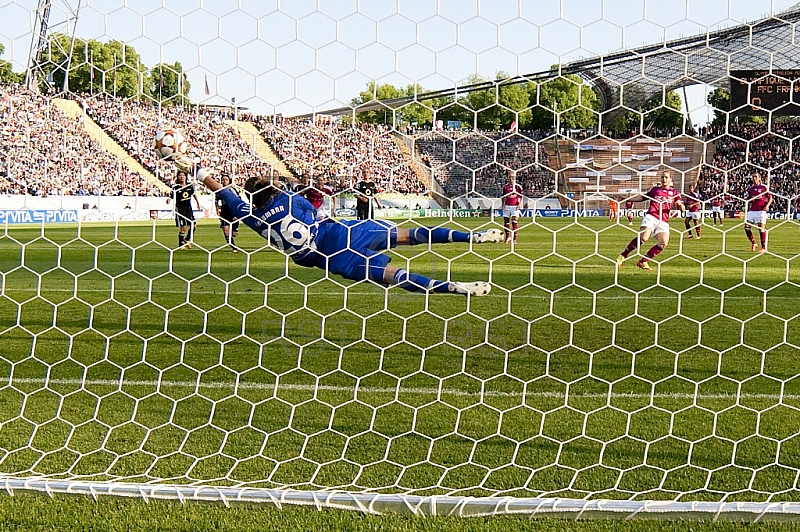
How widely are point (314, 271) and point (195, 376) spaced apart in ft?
16.5

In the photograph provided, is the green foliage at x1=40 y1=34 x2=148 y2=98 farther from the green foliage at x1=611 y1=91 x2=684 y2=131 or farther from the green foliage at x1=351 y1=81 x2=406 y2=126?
the green foliage at x1=611 y1=91 x2=684 y2=131

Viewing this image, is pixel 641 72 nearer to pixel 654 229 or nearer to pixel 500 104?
pixel 500 104

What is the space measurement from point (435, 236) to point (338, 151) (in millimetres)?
794

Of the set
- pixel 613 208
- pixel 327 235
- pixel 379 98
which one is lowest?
pixel 613 208

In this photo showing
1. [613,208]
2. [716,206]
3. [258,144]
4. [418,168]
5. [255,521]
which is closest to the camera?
[255,521]

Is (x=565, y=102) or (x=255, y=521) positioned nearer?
(x=255, y=521)

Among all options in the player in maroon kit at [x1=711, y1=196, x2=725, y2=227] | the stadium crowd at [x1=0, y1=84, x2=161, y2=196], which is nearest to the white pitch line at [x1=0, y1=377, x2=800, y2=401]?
the player in maroon kit at [x1=711, y1=196, x2=725, y2=227]

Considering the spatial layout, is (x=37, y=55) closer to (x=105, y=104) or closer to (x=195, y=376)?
(x=105, y=104)

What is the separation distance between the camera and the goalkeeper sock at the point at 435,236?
4625mm

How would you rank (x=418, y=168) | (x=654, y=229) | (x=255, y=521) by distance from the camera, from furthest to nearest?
(x=654, y=229), (x=418, y=168), (x=255, y=521)

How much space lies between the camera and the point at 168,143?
11.8 feet

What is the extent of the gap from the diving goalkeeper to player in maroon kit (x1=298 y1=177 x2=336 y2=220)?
0.11 feet

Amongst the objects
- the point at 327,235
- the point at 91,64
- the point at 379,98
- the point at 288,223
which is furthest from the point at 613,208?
the point at 91,64

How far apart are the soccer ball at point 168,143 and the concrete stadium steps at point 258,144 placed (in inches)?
9.8
